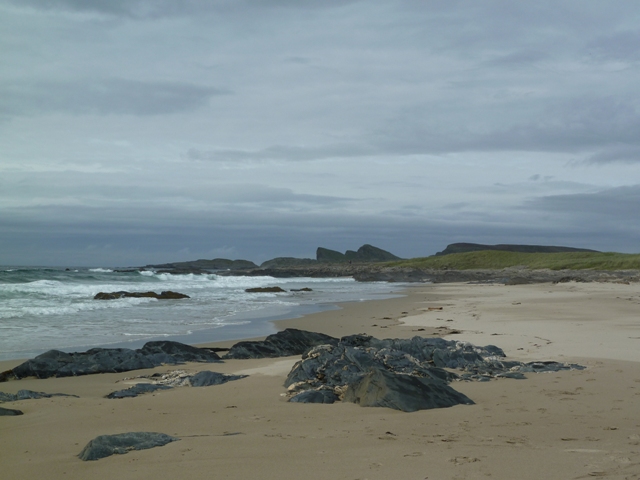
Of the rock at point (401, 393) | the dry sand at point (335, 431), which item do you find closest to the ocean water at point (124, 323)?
the dry sand at point (335, 431)

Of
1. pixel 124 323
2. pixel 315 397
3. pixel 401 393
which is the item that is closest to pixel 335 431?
pixel 401 393

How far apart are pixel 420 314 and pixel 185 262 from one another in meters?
135

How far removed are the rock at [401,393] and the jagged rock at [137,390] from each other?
259cm

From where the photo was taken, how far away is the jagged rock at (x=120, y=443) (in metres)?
3.96

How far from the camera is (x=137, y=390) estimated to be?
681 cm

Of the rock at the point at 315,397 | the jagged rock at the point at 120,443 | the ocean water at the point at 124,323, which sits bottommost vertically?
the ocean water at the point at 124,323

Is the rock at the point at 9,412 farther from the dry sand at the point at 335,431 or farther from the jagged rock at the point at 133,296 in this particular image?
the jagged rock at the point at 133,296

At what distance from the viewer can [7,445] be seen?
4348mm

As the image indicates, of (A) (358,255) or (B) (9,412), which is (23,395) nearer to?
(B) (9,412)

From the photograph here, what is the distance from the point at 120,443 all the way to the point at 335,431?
167cm

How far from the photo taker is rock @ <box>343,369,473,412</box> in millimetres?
5281

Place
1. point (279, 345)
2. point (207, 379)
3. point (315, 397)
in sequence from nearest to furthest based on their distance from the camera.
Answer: point (315, 397) → point (207, 379) → point (279, 345)

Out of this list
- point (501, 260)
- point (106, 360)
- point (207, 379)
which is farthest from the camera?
point (501, 260)

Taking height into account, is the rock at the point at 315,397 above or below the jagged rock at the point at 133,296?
above
